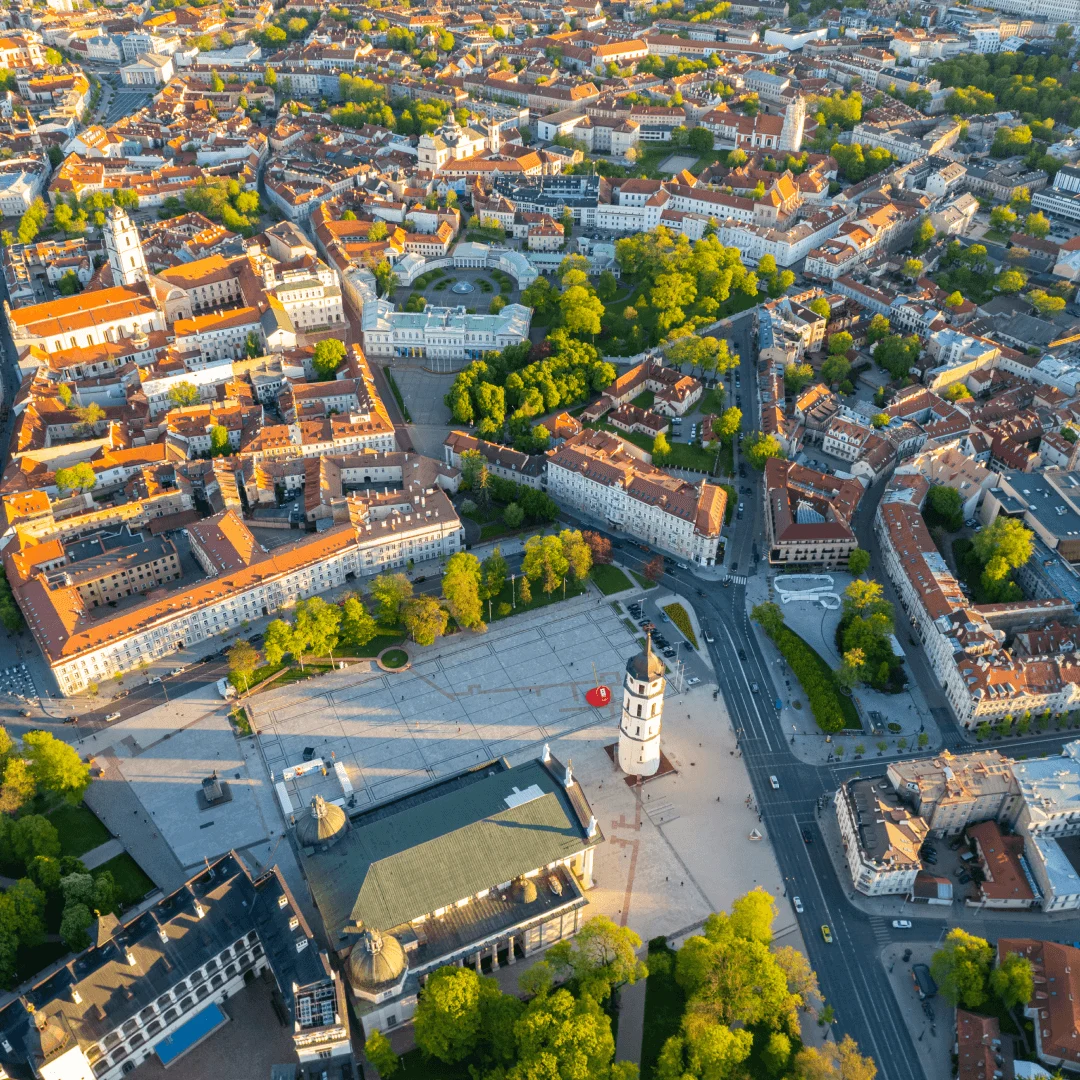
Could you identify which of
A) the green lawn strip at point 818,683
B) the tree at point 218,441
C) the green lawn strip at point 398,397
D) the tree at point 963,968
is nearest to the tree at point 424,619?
the green lawn strip at point 818,683

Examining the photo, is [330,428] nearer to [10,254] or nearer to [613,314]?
[613,314]

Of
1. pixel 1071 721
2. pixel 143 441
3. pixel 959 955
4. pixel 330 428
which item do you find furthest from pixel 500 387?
pixel 959 955

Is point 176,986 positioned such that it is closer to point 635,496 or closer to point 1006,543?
point 635,496

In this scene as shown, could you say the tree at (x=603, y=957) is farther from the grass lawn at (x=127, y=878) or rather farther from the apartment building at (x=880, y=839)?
the grass lawn at (x=127, y=878)

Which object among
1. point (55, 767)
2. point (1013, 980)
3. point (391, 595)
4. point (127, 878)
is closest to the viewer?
point (1013, 980)

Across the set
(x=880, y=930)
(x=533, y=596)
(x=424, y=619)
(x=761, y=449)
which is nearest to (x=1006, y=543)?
(x=761, y=449)

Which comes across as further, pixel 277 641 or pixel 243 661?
pixel 277 641

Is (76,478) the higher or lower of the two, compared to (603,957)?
higher

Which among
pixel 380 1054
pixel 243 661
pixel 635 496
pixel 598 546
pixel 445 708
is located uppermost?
pixel 635 496
